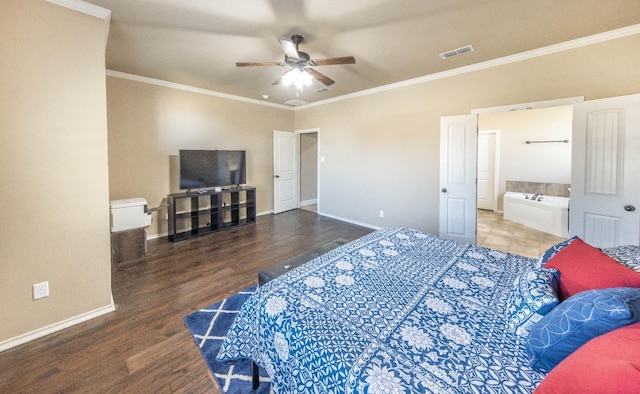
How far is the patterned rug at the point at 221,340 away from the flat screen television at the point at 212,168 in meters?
2.76

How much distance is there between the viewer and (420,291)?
1.58 m

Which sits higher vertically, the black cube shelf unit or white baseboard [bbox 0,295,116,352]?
the black cube shelf unit

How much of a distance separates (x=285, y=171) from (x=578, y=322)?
6022mm

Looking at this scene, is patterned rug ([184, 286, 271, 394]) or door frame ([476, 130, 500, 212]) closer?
patterned rug ([184, 286, 271, 394])

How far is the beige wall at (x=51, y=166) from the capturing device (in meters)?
1.95

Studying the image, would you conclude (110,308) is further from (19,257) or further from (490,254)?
(490,254)

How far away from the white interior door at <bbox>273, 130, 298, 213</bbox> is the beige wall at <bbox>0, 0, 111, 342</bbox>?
409 centimetres

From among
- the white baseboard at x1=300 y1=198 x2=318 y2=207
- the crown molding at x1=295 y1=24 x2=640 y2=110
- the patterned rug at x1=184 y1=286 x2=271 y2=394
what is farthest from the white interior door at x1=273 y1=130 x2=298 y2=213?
the patterned rug at x1=184 y1=286 x2=271 y2=394

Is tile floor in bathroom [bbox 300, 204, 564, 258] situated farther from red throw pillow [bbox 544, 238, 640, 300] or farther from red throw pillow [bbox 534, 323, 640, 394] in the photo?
red throw pillow [bbox 534, 323, 640, 394]

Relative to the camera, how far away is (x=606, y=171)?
274cm

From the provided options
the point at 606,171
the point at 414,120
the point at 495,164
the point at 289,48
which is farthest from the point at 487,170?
the point at 289,48

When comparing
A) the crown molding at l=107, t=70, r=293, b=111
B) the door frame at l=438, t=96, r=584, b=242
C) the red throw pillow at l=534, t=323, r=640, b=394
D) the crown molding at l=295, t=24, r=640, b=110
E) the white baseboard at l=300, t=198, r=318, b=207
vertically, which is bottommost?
the white baseboard at l=300, t=198, r=318, b=207

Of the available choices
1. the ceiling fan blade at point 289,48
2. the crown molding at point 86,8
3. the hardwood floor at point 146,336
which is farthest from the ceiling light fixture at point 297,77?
the hardwood floor at point 146,336

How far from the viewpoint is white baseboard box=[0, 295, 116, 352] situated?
1.98 meters
